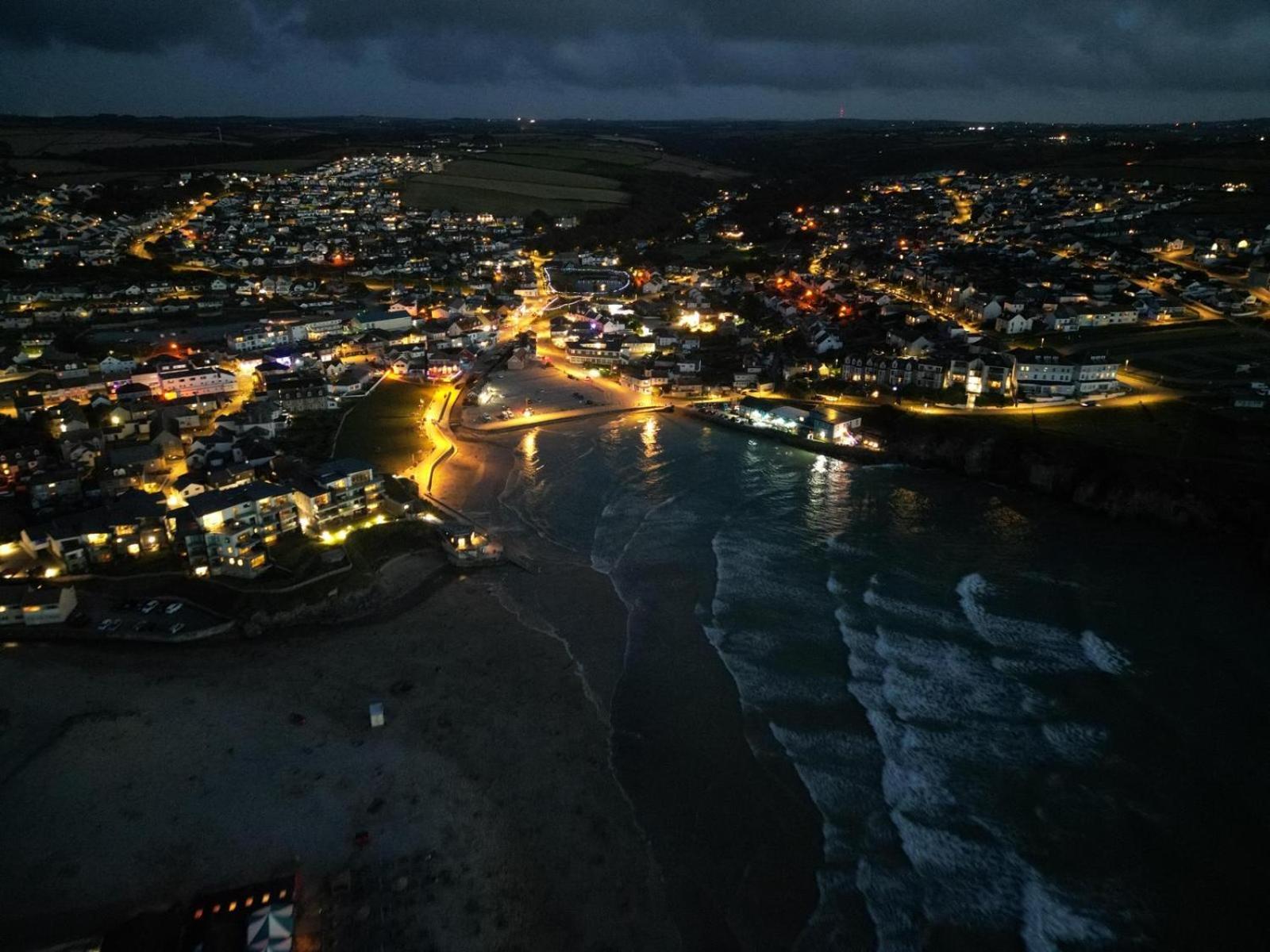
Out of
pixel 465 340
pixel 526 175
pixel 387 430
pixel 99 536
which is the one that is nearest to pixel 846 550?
pixel 387 430

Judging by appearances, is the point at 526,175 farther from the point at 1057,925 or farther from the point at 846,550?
the point at 1057,925

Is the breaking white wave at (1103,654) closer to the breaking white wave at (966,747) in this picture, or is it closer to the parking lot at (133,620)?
the breaking white wave at (966,747)

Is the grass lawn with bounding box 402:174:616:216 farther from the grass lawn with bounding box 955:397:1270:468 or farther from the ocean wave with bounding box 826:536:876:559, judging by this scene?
the ocean wave with bounding box 826:536:876:559

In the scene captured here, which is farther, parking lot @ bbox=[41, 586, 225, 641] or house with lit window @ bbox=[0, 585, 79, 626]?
house with lit window @ bbox=[0, 585, 79, 626]

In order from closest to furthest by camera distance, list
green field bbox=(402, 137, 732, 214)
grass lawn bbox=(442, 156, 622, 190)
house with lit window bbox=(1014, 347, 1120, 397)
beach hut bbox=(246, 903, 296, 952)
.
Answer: beach hut bbox=(246, 903, 296, 952) → house with lit window bbox=(1014, 347, 1120, 397) → green field bbox=(402, 137, 732, 214) → grass lawn bbox=(442, 156, 622, 190)

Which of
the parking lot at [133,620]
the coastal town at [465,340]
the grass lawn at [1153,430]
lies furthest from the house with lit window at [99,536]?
the grass lawn at [1153,430]

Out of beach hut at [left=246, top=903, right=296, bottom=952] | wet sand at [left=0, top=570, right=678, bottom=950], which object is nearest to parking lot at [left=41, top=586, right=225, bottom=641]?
wet sand at [left=0, top=570, right=678, bottom=950]

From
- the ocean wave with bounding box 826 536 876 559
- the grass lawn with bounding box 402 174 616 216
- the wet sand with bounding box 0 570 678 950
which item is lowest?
the wet sand with bounding box 0 570 678 950
